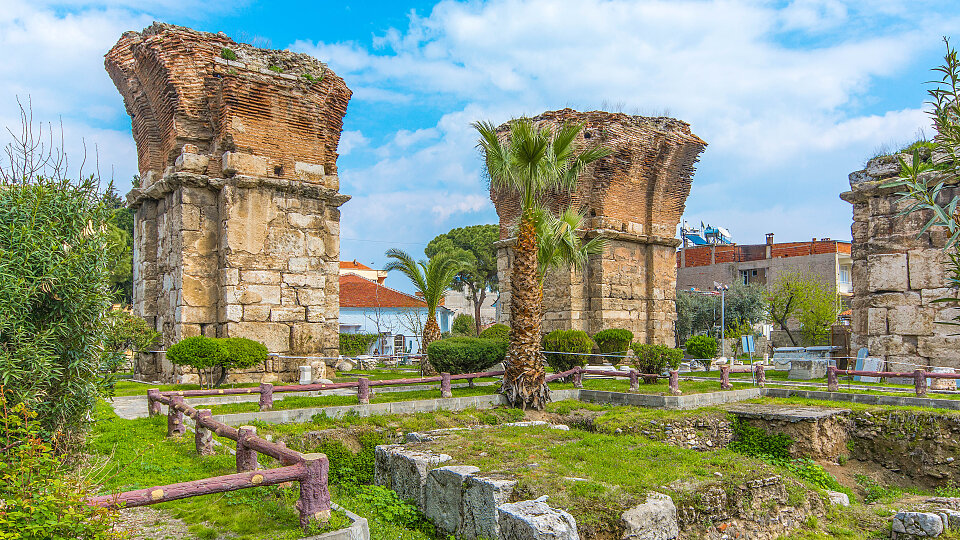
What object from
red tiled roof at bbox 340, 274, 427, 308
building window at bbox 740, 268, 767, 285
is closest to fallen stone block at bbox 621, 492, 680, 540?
red tiled roof at bbox 340, 274, 427, 308

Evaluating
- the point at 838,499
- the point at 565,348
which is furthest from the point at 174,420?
the point at 565,348

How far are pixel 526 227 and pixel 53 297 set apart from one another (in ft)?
27.1

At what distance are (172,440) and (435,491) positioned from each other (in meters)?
3.59

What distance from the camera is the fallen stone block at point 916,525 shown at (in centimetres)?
657

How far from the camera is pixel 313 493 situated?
467 cm

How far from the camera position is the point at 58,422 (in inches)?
193

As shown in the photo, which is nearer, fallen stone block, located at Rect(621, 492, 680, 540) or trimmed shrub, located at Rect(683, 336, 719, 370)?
fallen stone block, located at Rect(621, 492, 680, 540)

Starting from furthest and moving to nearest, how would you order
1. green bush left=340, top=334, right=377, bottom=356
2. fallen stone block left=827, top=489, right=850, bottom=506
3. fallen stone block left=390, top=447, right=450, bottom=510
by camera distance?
green bush left=340, top=334, right=377, bottom=356
fallen stone block left=827, top=489, right=850, bottom=506
fallen stone block left=390, top=447, right=450, bottom=510

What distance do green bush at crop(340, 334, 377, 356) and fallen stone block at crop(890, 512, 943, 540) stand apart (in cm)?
2580

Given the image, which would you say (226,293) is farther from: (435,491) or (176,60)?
(435,491)

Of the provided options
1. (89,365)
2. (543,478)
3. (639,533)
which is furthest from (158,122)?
(639,533)

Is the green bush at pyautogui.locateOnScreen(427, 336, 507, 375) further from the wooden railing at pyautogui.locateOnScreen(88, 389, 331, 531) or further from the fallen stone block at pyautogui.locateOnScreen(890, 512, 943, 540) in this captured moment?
the fallen stone block at pyautogui.locateOnScreen(890, 512, 943, 540)

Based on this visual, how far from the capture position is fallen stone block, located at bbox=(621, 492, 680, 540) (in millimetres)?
5293

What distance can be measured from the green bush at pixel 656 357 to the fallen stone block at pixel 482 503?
32.6ft
